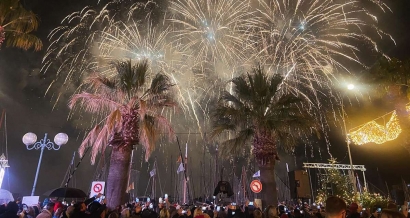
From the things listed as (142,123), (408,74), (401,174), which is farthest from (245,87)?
(401,174)

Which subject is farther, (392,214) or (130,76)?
(130,76)

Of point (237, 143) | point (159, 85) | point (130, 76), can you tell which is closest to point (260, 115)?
point (237, 143)

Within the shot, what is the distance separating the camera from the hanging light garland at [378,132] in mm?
21328

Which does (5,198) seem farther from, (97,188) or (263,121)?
(263,121)

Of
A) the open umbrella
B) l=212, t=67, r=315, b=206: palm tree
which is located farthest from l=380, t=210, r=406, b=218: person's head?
l=212, t=67, r=315, b=206: palm tree

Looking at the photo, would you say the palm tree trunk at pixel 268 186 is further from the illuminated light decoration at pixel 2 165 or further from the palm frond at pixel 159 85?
the illuminated light decoration at pixel 2 165

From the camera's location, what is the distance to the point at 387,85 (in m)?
20.8

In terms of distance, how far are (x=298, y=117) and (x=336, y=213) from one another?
1259cm

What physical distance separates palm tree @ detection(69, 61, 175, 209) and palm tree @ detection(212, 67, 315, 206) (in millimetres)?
3643

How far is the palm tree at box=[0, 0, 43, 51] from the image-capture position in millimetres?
15633

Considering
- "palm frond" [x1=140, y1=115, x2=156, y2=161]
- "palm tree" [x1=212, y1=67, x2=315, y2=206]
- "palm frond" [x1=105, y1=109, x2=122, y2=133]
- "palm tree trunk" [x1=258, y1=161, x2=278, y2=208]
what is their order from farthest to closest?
1. "palm tree" [x1=212, y1=67, x2=315, y2=206]
2. "palm tree trunk" [x1=258, y1=161, x2=278, y2=208]
3. "palm frond" [x1=140, y1=115, x2=156, y2=161]
4. "palm frond" [x1=105, y1=109, x2=122, y2=133]

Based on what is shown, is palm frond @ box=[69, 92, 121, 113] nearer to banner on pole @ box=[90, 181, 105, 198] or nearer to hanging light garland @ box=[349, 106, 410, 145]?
banner on pole @ box=[90, 181, 105, 198]

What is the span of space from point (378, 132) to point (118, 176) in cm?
1955

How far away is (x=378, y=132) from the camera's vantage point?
23.5 m
